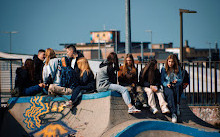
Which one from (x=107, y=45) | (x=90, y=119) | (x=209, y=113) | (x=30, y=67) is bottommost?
(x=209, y=113)

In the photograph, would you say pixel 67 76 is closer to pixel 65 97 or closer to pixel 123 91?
pixel 65 97

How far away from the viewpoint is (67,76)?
8156mm

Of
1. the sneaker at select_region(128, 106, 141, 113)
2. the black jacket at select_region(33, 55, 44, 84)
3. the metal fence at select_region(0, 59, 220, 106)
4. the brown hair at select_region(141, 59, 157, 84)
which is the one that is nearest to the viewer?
the sneaker at select_region(128, 106, 141, 113)

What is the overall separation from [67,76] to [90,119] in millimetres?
1361

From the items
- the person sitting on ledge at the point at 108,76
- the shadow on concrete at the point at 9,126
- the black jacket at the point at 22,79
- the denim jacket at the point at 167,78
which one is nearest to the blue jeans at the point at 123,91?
the person sitting on ledge at the point at 108,76

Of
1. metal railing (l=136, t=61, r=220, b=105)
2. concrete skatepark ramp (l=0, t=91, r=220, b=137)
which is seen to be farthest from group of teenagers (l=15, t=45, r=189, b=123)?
metal railing (l=136, t=61, r=220, b=105)

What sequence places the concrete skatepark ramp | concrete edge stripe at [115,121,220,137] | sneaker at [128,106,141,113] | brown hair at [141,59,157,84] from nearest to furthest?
concrete edge stripe at [115,121,220,137], the concrete skatepark ramp, sneaker at [128,106,141,113], brown hair at [141,59,157,84]

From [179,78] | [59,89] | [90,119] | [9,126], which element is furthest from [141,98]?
[9,126]

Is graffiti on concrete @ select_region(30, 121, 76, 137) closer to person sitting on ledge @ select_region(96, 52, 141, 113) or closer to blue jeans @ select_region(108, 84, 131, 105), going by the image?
person sitting on ledge @ select_region(96, 52, 141, 113)

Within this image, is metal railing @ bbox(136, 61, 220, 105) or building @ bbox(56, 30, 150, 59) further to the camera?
building @ bbox(56, 30, 150, 59)

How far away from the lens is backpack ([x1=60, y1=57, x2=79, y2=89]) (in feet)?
26.7

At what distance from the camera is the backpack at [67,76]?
8.15 m

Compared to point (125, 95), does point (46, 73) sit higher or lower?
higher

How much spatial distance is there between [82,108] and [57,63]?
140 centimetres
